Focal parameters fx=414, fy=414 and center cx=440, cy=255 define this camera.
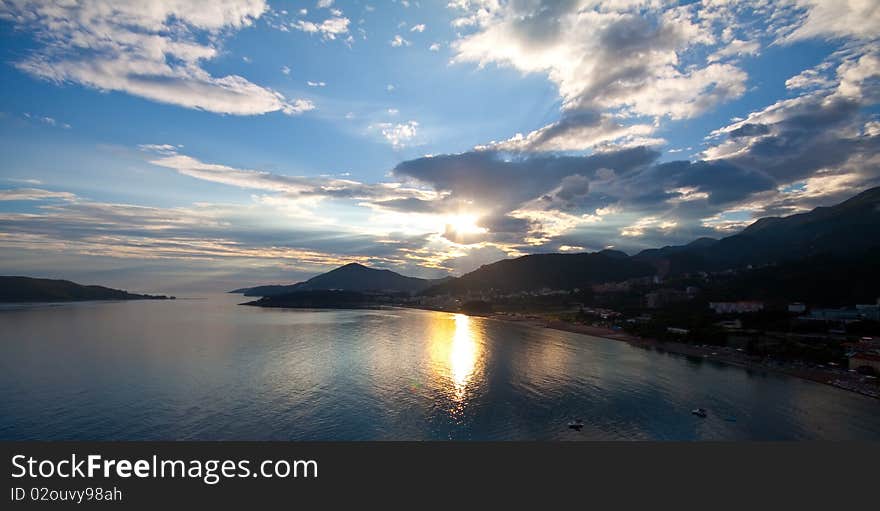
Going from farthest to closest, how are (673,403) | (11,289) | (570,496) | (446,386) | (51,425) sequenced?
(11,289) → (446,386) → (673,403) → (51,425) → (570,496)

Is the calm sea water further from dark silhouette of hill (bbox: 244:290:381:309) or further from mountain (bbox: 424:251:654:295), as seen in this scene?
mountain (bbox: 424:251:654:295)

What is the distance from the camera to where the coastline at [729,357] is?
85.6 feet

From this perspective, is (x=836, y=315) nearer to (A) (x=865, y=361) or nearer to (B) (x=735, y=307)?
(B) (x=735, y=307)

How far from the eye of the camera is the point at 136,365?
95.8 ft

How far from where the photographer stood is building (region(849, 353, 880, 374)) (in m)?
27.7

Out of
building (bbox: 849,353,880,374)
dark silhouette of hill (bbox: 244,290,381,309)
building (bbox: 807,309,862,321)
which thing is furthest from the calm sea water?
dark silhouette of hill (bbox: 244,290,381,309)

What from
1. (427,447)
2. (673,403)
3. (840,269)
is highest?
(840,269)

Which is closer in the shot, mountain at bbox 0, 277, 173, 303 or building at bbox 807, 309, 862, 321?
building at bbox 807, 309, 862, 321

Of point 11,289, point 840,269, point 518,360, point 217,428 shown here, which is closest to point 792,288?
point 840,269

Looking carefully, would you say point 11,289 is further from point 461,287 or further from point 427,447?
point 427,447

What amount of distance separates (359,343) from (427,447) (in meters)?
33.1

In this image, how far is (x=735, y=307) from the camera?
191 feet

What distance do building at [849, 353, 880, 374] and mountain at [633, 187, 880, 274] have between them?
60.3 meters

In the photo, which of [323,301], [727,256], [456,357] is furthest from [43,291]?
[727,256]
